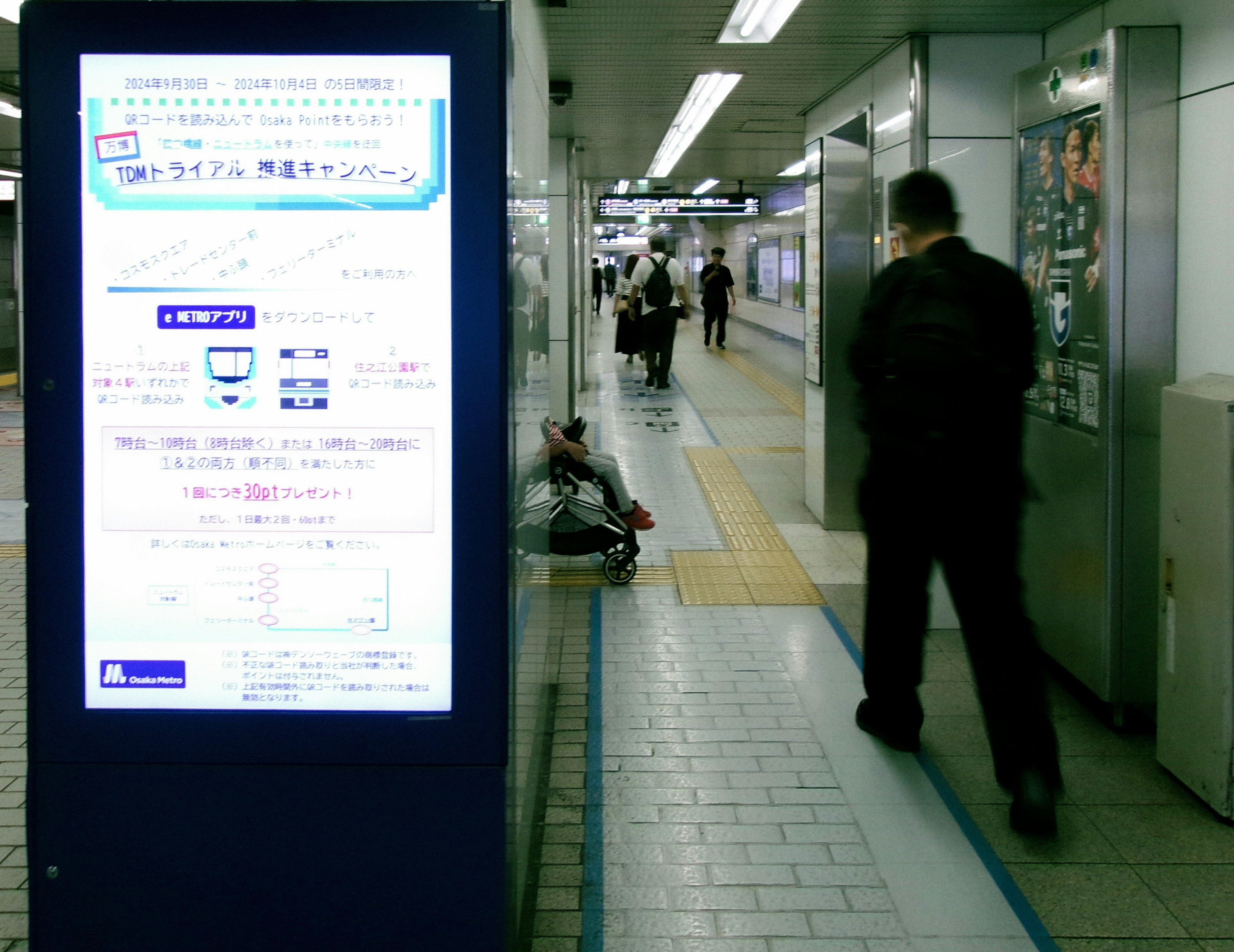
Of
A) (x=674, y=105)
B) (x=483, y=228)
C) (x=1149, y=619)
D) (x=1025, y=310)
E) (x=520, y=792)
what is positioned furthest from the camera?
(x=674, y=105)

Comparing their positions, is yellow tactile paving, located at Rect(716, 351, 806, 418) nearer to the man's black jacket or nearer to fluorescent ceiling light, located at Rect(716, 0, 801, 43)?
fluorescent ceiling light, located at Rect(716, 0, 801, 43)

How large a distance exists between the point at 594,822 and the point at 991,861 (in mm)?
1070

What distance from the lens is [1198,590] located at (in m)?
3.46

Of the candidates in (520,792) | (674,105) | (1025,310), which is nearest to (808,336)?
(674,105)

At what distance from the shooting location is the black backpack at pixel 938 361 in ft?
11.1

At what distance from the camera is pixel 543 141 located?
168 inches

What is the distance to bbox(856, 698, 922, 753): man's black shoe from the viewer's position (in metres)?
3.97

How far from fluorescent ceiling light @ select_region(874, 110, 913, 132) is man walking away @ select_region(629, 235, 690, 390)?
791 cm

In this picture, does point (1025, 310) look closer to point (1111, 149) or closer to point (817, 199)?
point (1111, 149)

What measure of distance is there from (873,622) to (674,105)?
6177 mm

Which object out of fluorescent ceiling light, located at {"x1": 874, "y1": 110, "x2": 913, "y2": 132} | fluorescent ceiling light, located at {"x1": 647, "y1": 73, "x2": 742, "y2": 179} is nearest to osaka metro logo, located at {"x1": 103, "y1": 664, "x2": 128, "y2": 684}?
fluorescent ceiling light, located at {"x1": 874, "y1": 110, "x2": 913, "y2": 132}

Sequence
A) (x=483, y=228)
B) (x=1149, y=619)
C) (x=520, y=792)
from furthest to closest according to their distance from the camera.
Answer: (x=1149, y=619) → (x=520, y=792) → (x=483, y=228)

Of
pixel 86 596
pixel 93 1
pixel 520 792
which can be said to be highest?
pixel 93 1

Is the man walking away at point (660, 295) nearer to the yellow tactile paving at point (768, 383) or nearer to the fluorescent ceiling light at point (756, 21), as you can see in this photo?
the yellow tactile paving at point (768, 383)
